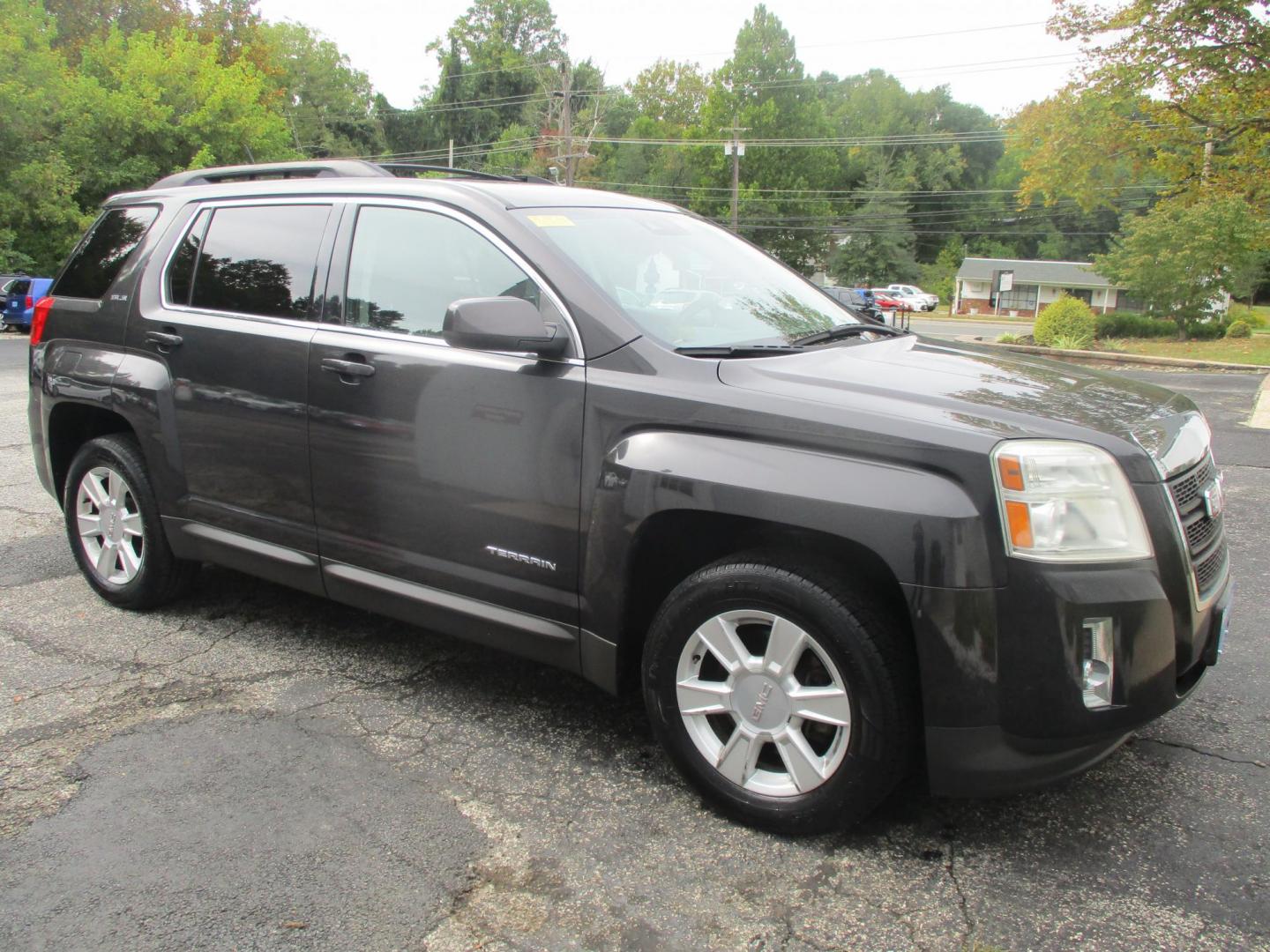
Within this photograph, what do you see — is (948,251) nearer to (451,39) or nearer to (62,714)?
(451,39)

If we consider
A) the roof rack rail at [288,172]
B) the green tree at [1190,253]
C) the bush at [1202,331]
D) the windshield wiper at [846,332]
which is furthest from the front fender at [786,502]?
the bush at [1202,331]

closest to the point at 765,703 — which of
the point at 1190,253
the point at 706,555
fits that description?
the point at 706,555

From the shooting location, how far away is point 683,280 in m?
3.47

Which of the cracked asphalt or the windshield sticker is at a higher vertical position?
the windshield sticker

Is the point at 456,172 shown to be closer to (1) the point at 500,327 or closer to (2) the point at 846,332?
(1) the point at 500,327

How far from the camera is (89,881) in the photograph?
255cm

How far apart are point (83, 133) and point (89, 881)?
1354 inches

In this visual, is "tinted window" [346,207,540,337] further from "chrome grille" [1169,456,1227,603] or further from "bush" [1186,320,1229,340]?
"bush" [1186,320,1229,340]

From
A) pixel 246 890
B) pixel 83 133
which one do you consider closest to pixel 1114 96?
pixel 246 890

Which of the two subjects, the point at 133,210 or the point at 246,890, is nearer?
the point at 246,890

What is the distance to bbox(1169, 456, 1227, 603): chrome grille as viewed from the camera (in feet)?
8.46

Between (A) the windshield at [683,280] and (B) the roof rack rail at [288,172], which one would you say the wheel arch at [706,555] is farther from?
(B) the roof rack rail at [288,172]

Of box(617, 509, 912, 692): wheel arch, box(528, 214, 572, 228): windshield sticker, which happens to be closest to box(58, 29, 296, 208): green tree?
box(528, 214, 572, 228): windshield sticker

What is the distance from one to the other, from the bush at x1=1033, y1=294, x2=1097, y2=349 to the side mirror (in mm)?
23279
